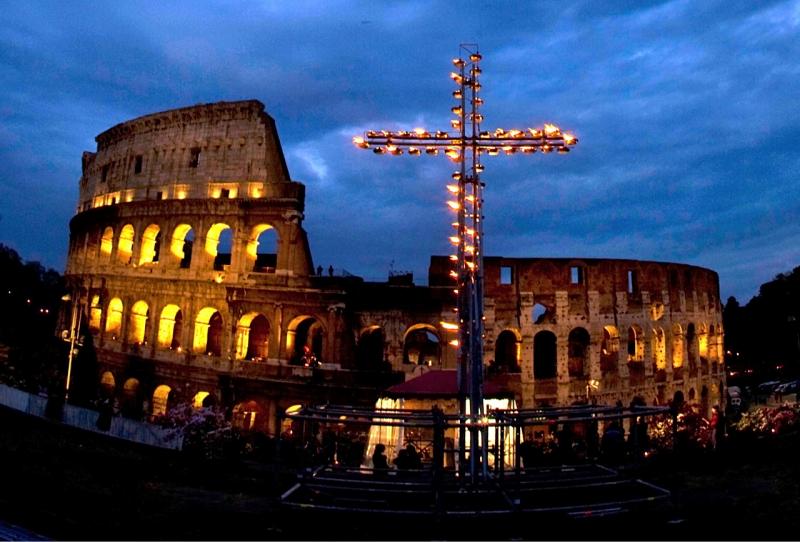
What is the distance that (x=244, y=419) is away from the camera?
2309cm

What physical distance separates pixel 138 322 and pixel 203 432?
585 inches

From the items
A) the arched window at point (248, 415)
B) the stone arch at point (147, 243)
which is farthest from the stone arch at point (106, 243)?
the arched window at point (248, 415)

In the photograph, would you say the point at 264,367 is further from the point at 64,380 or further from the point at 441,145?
the point at 441,145

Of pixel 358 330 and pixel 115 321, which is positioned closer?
pixel 358 330

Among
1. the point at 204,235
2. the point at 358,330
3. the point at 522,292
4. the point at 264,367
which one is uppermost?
the point at 204,235

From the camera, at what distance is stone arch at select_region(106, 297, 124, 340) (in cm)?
2817

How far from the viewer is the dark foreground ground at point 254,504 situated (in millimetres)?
5582

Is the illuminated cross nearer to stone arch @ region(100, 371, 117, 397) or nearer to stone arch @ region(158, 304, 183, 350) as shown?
stone arch @ region(158, 304, 183, 350)

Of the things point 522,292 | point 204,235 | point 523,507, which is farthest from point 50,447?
point 522,292

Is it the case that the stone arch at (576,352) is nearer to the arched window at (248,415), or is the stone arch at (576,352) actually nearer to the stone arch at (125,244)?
the arched window at (248,415)

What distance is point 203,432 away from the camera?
15039mm

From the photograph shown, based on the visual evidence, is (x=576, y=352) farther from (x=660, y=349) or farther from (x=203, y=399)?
(x=203, y=399)

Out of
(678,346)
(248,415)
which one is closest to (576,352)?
(678,346)

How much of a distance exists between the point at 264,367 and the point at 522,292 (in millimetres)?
12046
